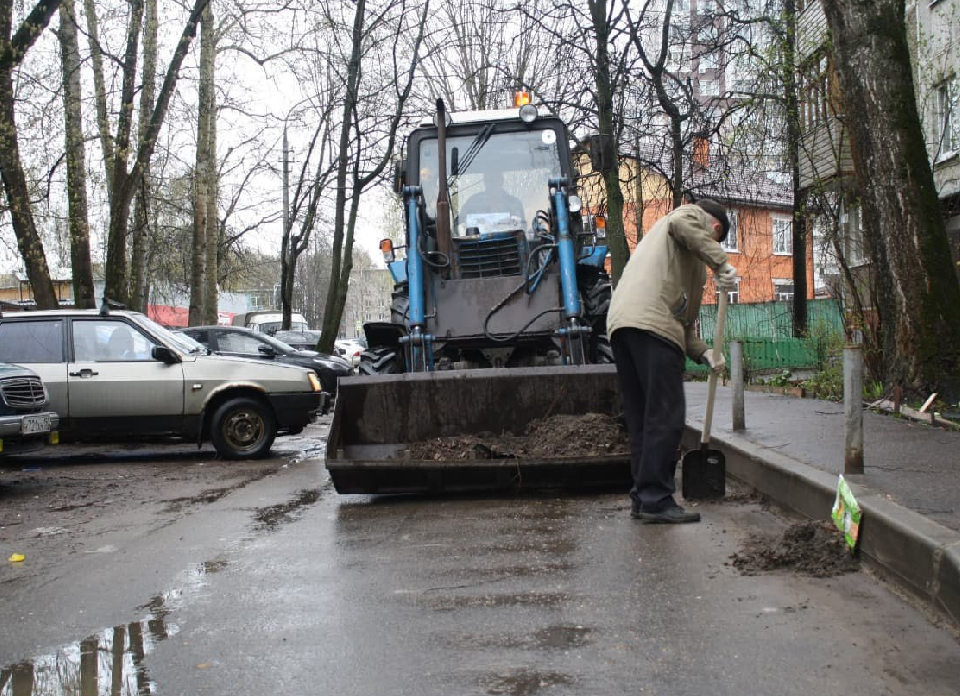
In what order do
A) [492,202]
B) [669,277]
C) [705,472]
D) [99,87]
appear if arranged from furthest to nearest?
[99,87] → [492,202] → [705,472] → [669,277]

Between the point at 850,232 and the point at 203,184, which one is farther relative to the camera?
the point at 203,184

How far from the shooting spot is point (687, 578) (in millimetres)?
4641

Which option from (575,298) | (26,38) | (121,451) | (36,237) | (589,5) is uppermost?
(589,5)

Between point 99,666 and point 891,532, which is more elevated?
point 891,532

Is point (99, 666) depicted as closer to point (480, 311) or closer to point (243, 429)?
point (480, 311)

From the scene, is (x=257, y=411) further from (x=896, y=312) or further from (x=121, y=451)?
(x=896, y=312)

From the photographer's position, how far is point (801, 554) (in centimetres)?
488

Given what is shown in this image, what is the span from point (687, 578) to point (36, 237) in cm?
1469

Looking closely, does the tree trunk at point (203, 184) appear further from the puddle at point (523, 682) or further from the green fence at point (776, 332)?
the puddle at point (523, 682)

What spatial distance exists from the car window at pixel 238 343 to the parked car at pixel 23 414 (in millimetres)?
6625

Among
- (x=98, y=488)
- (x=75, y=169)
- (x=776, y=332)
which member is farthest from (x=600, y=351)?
(x=776, y=332)

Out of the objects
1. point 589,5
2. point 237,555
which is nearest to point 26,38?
point 589,5

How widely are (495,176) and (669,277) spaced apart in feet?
13.1

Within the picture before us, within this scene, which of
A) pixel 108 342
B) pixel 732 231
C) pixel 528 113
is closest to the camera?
pixel 528 113
